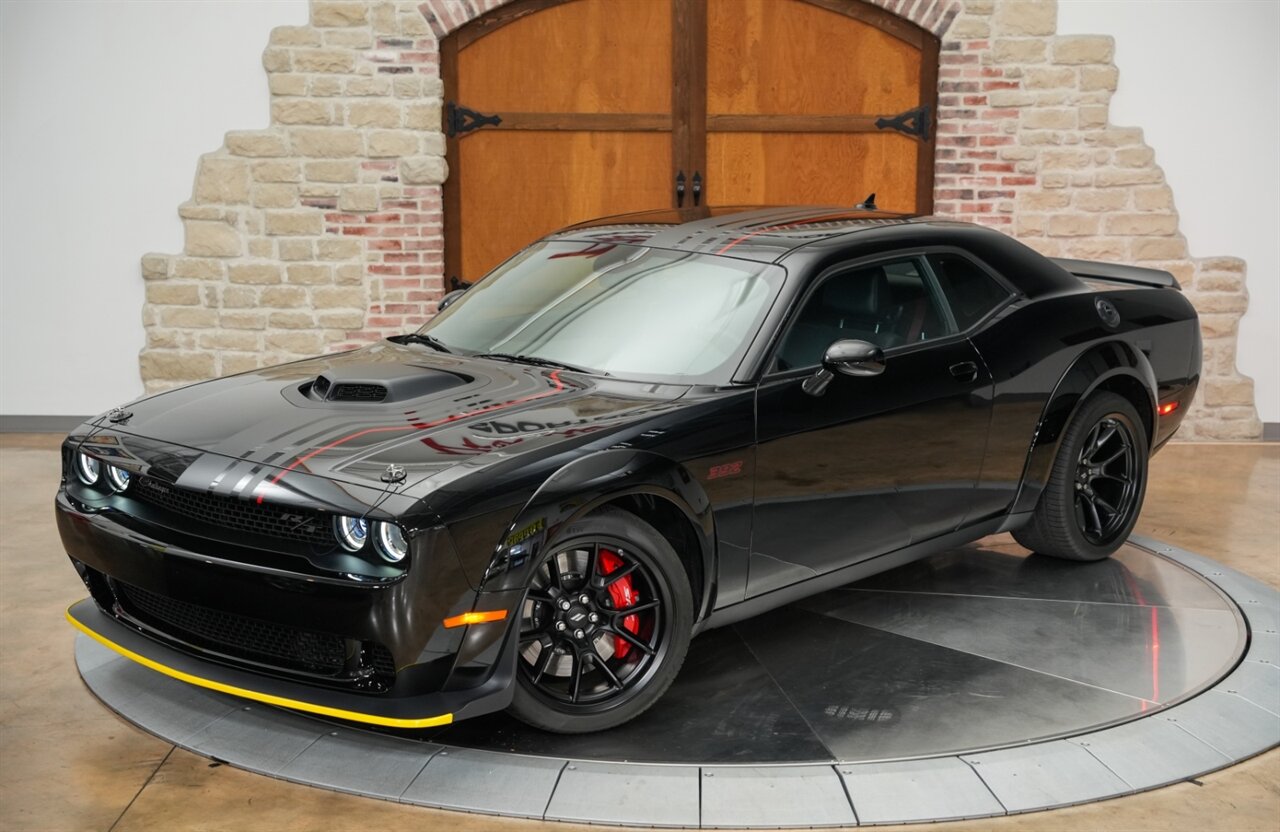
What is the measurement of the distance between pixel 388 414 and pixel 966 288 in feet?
8.29

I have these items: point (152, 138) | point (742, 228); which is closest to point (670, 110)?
point (152, 138)

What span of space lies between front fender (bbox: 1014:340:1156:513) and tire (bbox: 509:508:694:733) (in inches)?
78.9

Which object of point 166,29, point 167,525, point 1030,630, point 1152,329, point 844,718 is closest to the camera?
point 167,525

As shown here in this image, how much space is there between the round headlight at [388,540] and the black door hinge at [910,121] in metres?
6.66

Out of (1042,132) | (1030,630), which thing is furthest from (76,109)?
(1030,630)

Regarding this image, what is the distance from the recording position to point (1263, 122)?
9.57m

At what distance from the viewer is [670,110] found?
31.9 ft

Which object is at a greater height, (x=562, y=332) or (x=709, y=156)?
(x=709, y=156)

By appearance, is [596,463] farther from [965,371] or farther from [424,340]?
[965,371]

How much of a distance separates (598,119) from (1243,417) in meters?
4.89

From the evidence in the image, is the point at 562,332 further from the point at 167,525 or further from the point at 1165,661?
the point at 1165,661

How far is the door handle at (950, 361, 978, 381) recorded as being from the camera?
5.48 meters

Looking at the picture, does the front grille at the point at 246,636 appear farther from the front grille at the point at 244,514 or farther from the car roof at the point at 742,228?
the car roof at the point at 742,228

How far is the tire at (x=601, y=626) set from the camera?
4332 mm
